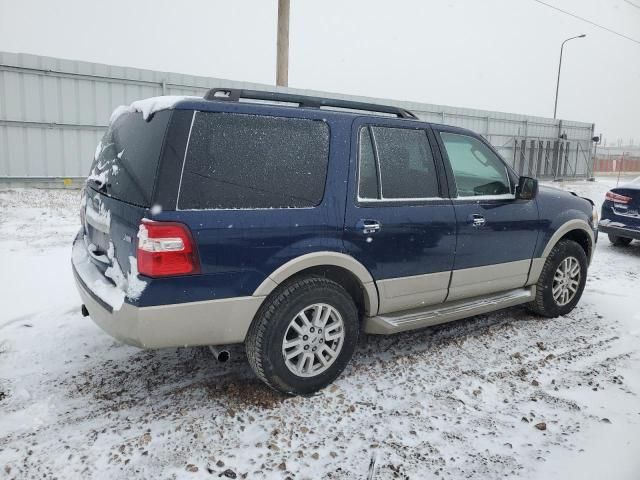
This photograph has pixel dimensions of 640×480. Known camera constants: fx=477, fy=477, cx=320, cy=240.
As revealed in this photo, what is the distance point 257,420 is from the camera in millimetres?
2881

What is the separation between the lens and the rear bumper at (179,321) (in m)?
2.59

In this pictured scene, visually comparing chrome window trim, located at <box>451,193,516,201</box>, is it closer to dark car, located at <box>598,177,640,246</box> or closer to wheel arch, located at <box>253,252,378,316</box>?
wheel arch, located at <box>253,252,378,316</box>

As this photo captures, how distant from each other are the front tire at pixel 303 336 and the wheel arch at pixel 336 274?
0.09 meters

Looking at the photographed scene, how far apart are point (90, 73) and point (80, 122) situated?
1327 mm

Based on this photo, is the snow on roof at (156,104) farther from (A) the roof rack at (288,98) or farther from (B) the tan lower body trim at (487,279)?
(B) the tan lower body trim at (487,279)

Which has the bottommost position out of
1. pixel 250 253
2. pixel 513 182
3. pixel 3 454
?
pixel 3 454

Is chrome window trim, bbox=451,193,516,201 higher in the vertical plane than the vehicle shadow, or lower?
higher

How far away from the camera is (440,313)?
3.73 m

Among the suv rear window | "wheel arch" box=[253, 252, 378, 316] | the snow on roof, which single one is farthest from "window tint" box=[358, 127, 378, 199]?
the suv rear window

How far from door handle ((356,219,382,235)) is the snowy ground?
3.57 ft

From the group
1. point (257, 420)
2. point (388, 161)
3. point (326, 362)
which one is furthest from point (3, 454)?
point (388, 161)

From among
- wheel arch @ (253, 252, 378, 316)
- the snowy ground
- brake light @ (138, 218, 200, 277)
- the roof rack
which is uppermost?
the roof rack

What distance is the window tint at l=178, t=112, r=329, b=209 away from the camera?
268cm

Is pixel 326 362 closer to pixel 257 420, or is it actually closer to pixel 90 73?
pixel 257 420
